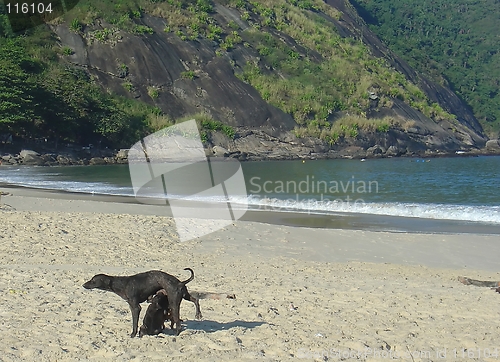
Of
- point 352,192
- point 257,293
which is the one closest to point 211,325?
point 257,293

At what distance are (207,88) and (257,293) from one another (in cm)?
5435

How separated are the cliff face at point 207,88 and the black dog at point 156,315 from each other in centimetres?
4913

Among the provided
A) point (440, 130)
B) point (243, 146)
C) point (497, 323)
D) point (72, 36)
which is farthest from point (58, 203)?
point (440, 130)

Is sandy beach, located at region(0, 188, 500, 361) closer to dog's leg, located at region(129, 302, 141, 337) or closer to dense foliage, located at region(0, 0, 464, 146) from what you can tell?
dog's leg, located at region(129, 302, 141, 337)

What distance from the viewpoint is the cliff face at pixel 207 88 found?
191ft

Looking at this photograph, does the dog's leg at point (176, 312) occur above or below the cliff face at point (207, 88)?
above

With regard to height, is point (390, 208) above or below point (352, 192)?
above

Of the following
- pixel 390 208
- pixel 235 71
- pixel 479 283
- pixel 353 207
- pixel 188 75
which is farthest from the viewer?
pixel 235 71

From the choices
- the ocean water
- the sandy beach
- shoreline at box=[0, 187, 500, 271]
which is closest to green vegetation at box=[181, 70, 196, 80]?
the ocean water

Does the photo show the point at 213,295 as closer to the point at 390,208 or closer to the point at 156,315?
the point at 156,315

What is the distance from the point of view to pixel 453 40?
142 metres

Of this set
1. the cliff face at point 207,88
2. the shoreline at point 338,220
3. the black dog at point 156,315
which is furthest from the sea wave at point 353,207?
the cliff face at point 207,88

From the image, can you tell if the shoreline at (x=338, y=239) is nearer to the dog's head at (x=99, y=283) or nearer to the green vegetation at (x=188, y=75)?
the dog's head at (x=99, y=283)

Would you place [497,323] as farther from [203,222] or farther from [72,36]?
[72,36]
